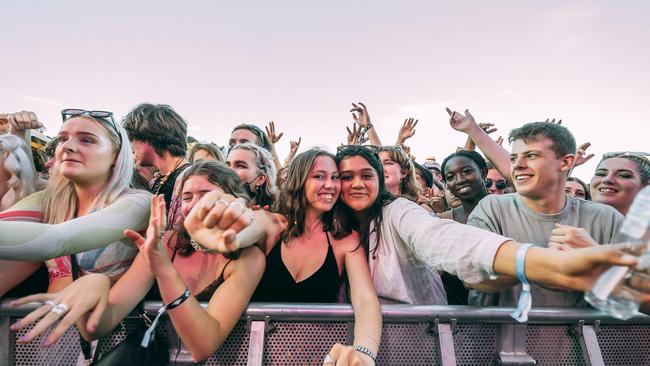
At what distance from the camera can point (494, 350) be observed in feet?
6.11

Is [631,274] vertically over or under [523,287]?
over

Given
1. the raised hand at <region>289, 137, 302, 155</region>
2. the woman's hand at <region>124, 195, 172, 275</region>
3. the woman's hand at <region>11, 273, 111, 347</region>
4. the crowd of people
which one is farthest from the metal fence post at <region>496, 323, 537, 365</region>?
the raised hand at <region>289, 137, 302, 155</region>

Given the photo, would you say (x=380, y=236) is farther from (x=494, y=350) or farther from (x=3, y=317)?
(x=3, y=317)

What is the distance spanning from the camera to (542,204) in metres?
2.46

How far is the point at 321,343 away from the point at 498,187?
399cm

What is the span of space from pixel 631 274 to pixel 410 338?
3.41 feet

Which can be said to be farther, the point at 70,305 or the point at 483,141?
the point at 483,141

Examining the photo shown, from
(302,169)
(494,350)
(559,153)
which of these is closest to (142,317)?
(302,169)

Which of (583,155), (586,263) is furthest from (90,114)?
(583,155)

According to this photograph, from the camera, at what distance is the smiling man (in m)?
2.40

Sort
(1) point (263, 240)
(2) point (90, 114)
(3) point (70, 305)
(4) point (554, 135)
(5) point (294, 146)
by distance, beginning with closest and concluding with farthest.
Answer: (3) point (70, 305) < (2) point (90, 114) < (1) point (263, 240) < (4) point (554, 135) < (5) point (294, 146)

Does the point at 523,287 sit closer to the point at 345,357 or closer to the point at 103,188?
the point at 345,357

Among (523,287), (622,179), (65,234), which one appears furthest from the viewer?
(622,179)

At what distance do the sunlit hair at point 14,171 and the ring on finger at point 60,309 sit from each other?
1.21 m
